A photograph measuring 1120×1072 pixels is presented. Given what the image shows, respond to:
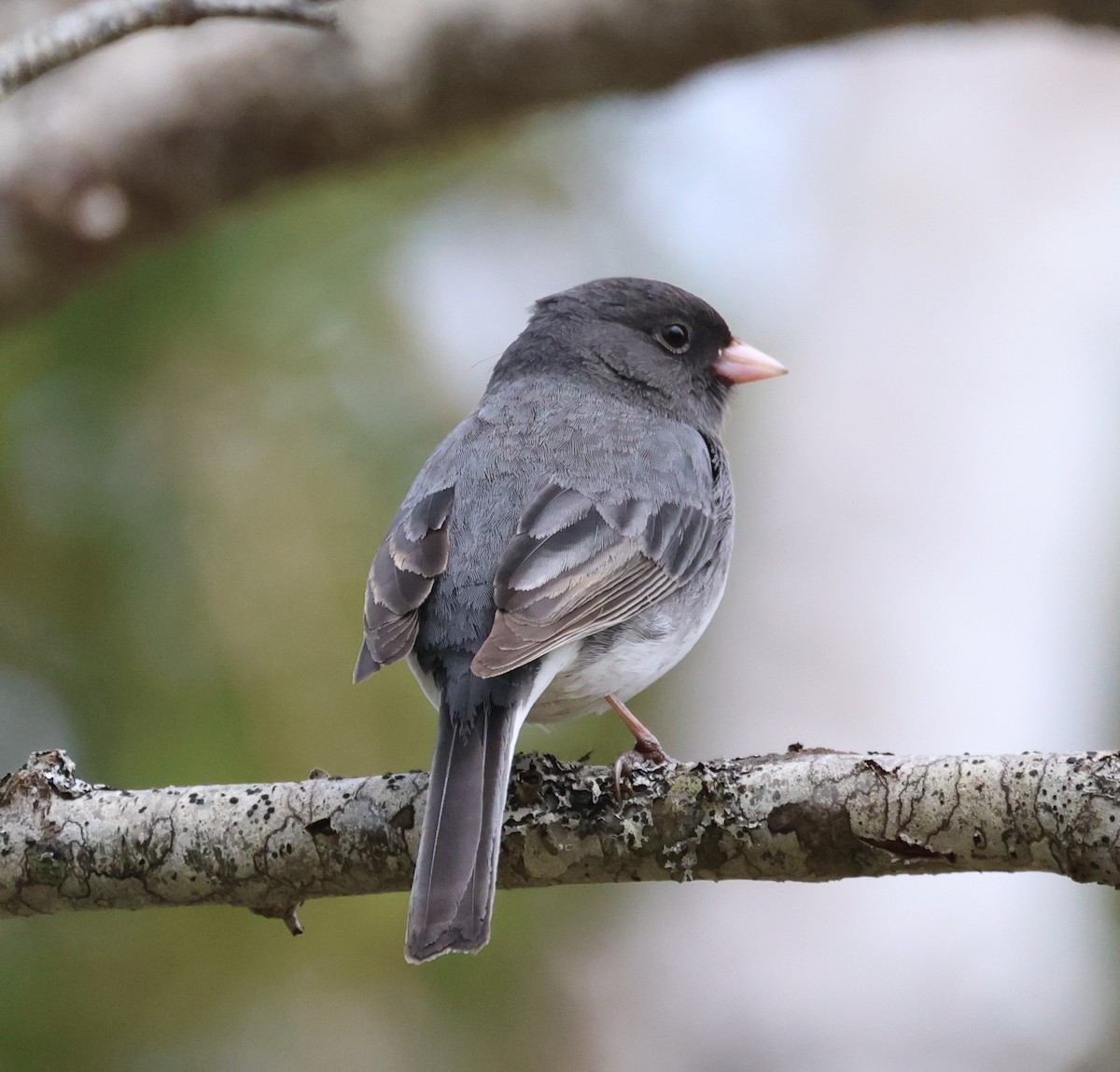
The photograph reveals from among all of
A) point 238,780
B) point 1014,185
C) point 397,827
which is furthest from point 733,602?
point 397,827

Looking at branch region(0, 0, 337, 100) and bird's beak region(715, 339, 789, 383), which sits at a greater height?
branch region(0, 0, 337, 100)

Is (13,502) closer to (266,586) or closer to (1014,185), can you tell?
(266,586)

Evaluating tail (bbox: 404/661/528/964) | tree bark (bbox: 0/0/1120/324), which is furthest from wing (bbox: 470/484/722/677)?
tree bark (bbox: 0/0/1120/324)

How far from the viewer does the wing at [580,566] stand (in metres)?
2.59

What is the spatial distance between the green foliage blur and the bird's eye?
89 centimetres

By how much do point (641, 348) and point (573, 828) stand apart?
1.83 metres

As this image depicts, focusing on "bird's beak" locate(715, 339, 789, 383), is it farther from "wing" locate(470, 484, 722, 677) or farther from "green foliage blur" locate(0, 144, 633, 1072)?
"green foliage blur" locate(0, 144, 633, 1072)

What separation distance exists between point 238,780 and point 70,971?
63 centimetres

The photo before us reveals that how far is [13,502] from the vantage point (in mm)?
4020

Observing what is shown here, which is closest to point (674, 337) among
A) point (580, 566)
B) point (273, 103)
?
point (580, 566)

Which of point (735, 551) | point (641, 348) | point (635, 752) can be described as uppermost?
point (641, 348)

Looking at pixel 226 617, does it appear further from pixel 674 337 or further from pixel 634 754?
pixel 634 754

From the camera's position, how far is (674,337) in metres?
3.88

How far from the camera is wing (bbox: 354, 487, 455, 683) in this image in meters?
2.64
